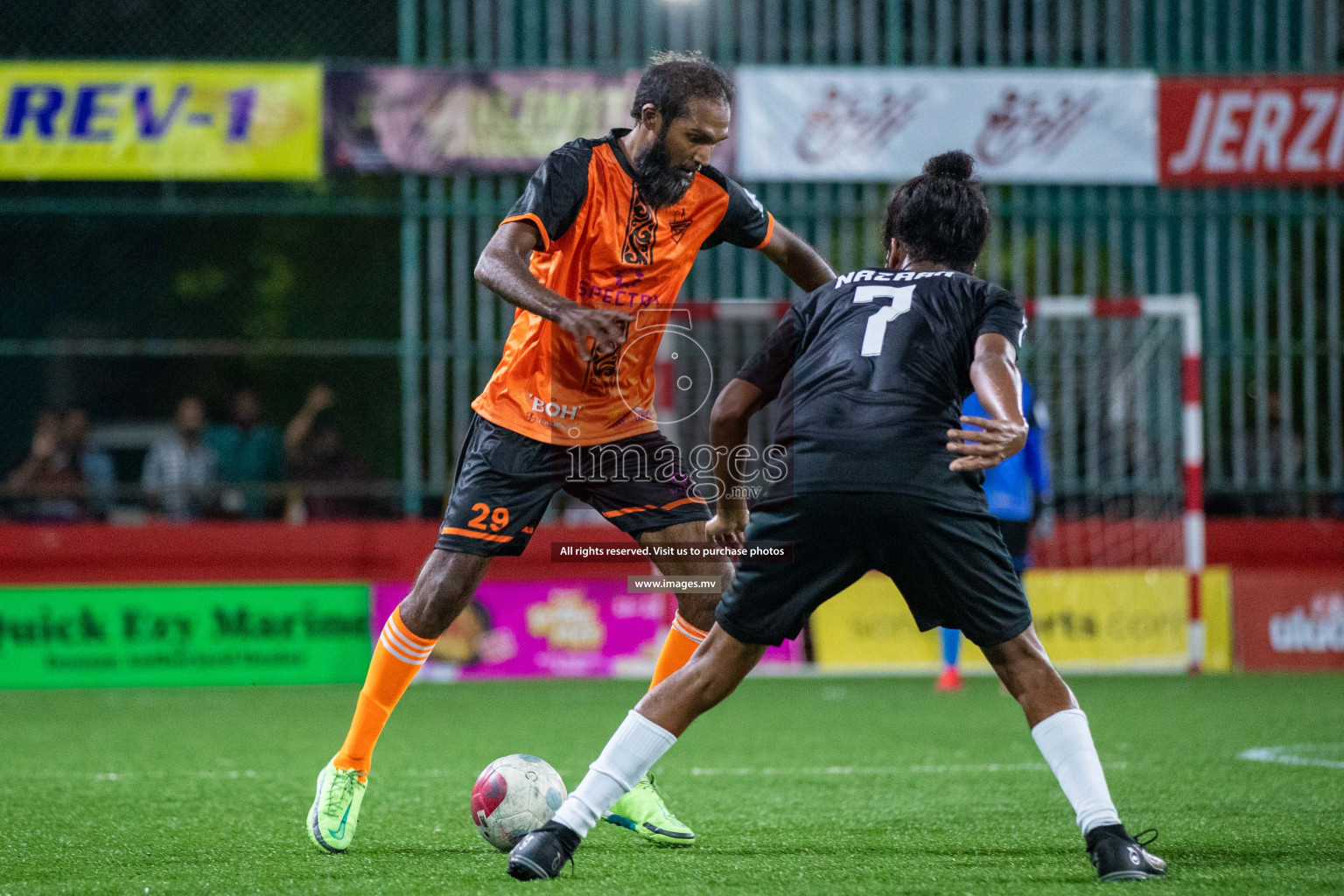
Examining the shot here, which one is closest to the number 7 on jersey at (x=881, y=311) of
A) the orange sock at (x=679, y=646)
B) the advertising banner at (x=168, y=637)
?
the orange sock at (x=679, y=646)

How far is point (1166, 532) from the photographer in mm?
12023

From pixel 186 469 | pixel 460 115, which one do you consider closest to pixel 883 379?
pixel 460 115

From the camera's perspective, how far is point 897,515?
12.8 ft

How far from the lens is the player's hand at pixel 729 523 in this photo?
14.8 ft

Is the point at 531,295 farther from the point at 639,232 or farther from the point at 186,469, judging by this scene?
the point at 186,469

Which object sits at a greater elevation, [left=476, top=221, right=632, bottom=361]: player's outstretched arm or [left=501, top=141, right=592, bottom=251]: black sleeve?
[left=501, top=141, right=592, bottom=251]: black sleeve

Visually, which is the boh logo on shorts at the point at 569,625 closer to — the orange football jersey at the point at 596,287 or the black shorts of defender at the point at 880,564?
the orange football jersey at the point at 596,287

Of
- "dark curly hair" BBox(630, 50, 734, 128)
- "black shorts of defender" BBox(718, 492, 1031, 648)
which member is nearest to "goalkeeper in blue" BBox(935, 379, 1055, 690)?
"dark curly hair" BBox(630, 50, 734, 128)

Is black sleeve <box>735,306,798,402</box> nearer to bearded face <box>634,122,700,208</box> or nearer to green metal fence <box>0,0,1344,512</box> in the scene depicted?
bearded face <box>634,122,700,208</box>

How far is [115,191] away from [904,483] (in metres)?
15.4

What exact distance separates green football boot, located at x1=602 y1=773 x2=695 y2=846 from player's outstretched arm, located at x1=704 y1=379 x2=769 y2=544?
803mm

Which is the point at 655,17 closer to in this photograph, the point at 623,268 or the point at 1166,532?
the point at 1166,532

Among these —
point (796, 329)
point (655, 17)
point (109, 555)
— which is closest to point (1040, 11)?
point (655, 17)

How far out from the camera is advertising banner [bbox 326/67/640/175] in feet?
40.0
